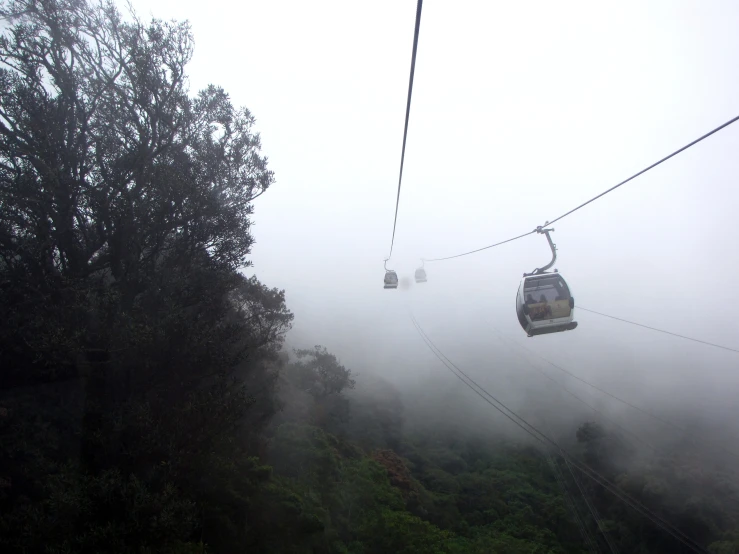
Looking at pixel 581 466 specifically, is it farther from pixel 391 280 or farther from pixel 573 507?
pixel 391 280

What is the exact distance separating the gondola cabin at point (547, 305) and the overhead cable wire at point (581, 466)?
17.2 meters

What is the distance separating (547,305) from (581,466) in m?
21.6

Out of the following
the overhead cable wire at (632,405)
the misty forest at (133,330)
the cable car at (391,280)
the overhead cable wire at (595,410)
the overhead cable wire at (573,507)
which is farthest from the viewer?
the overhead cable wire at (632,405)

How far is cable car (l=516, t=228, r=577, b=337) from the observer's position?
39.3 feet

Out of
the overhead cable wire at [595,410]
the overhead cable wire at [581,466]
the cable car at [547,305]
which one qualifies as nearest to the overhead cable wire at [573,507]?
the overhead cable wire at [581,466]

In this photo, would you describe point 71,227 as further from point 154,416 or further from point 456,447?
point 456,447

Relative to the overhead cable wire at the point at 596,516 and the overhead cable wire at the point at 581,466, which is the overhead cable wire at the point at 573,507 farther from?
the overhead cable wire at the point at 581,466

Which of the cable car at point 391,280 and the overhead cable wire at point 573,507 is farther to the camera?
the cable car at point 391,280

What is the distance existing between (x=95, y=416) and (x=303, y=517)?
677 centimetres

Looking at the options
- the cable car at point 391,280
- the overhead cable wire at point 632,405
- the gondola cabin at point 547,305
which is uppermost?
the cable car at point 391,280

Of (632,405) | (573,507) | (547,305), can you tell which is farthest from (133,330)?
(632,405)

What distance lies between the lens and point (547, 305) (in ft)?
39.6

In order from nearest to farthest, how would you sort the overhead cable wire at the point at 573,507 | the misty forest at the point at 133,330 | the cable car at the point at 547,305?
1. the misty forest at the point at 133,330
2. the cable car at the point at 547,305
3. the overhead cable wire at the point at 573,507

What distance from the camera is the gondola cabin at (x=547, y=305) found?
11984 millimetres
